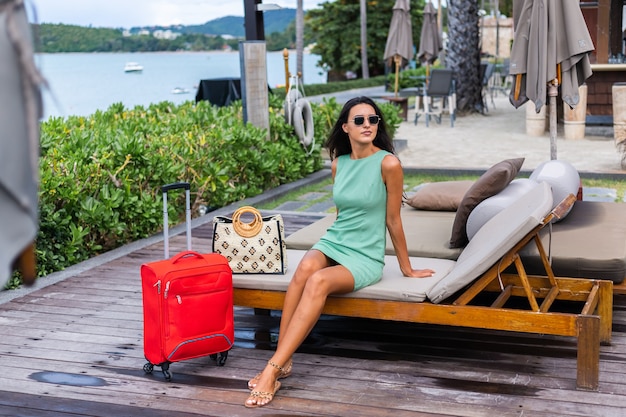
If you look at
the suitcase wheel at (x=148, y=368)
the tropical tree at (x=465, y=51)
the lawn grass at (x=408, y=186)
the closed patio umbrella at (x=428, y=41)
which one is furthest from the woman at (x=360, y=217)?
the closed patio umbrella at (x=428, y=41)

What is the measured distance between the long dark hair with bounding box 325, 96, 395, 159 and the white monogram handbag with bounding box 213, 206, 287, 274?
1.54 feet

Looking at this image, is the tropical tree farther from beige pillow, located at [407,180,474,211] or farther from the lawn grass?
beige pillow, located at [407,180,474,211]

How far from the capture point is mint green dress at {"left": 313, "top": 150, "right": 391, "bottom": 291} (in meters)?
4.09

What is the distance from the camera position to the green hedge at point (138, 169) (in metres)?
6.06

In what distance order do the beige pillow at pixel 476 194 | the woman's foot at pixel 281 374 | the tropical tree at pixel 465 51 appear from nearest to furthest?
the woman's foot at pixel 281 374, the beige pillow at pixel 476 194, the tropical tree at pixel 465 51

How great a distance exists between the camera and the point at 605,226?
5.09 m

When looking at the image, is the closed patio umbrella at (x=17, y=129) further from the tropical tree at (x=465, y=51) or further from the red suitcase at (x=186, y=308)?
the tropical tree at (x=465, y=51)

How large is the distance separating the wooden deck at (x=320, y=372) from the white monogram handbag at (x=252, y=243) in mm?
429

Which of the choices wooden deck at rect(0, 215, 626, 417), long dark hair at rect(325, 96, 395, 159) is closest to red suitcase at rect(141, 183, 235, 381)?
wooden deck at rect(0, 215, 626, 417)

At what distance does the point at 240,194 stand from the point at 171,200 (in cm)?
131

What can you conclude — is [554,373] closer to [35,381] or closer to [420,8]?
[35,381]

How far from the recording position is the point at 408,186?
31.7 feet

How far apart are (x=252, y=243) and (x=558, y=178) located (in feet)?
6.87

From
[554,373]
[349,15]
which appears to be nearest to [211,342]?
[554,373]
